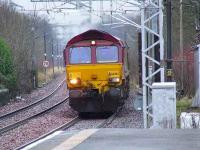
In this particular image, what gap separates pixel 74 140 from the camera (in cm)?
843

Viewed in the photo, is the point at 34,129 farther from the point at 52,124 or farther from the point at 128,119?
the point at 128,119

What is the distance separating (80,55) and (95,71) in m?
0.89

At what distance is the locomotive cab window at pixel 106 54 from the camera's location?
24.8 meters

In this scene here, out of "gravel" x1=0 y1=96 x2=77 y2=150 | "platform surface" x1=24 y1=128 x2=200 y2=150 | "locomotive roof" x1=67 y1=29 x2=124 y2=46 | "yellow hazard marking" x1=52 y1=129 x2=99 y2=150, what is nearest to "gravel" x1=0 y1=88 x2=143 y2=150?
"gravel" x1=0 y1=96 x2=77 y2=150

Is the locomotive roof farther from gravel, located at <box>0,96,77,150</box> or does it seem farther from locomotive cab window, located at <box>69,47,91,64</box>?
gravel, located at <box>0,96,77,150</box>

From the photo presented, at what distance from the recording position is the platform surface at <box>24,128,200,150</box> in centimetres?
774

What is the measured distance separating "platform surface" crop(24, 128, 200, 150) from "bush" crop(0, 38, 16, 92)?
29344 millimetres

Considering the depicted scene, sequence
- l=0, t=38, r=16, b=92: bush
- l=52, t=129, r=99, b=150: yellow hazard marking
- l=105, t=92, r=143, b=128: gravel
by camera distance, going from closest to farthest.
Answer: l=52, t=129, r=99, b=150: yellow hazard marking < l=105, t=92, r=143, b=128: gravel < l=0, t=38, r=16, b=92: bush

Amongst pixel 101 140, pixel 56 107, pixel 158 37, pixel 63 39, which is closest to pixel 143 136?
pixel 101 140

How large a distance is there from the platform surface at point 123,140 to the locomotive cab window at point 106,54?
50.1 ft

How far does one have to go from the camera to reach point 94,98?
82.2 ft

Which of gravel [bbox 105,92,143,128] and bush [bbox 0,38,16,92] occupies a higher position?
bush [bbox 0,38,16,92]

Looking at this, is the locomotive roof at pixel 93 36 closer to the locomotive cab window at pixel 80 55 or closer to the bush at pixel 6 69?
the locomotive cab window at pixel 80 55

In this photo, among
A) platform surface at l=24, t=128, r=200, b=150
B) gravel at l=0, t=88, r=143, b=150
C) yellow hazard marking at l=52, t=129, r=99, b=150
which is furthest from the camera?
gravel at l=0, t=88, r=143, b=150
